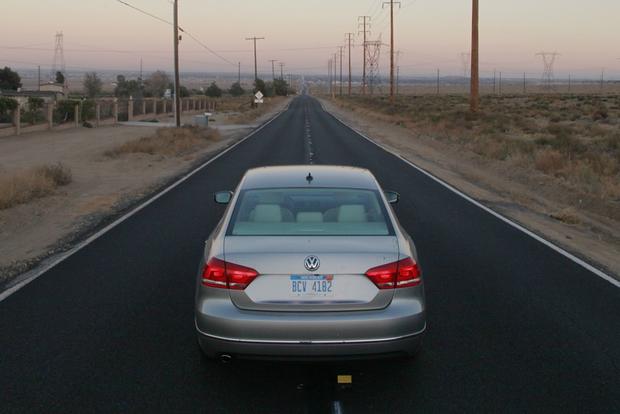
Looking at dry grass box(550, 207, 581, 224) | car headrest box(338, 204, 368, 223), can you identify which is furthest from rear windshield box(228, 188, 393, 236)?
dry grass box(550, 207, 581, 224)

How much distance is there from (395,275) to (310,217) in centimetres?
106

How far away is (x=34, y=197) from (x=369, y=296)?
1294cm

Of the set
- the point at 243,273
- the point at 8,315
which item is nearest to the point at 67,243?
the point at 8,315

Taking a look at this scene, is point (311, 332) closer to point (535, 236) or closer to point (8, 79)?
point (535, 236)

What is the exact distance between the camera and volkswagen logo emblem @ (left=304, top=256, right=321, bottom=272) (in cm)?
500

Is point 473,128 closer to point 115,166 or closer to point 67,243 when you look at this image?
point 115,166

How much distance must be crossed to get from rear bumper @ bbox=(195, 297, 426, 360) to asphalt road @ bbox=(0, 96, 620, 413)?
36 centimetres

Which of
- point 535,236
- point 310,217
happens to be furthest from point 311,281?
point 535,236

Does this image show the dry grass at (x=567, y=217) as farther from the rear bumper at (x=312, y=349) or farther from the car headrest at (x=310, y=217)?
the rear bumper at (x=312, y=349)

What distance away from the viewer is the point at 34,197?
53.6ft

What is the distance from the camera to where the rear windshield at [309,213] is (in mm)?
5559

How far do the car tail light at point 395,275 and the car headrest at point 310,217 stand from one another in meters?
0.91

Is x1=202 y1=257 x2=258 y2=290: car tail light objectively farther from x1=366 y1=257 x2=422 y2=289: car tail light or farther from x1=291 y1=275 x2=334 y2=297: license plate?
x1=366 y1=257 x2=422 y2=289: car tail light

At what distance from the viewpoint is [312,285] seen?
5.02 meters
